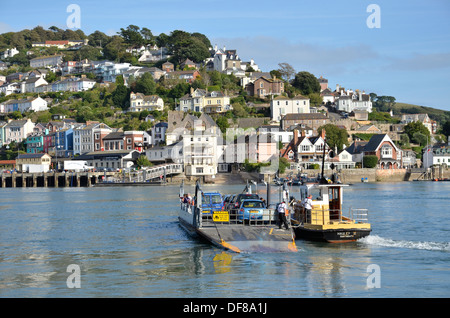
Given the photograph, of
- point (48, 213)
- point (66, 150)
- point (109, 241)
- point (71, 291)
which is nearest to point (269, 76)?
point (66, 150)

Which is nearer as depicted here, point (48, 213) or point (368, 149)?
A: point (48, 213)

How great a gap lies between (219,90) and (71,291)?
142 meters

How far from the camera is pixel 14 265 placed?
2681 centimetres

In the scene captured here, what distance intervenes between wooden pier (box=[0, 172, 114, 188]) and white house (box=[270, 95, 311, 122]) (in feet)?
153

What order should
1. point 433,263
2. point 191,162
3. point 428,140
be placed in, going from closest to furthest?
point 433,263 < point 191,162 < point 428,140

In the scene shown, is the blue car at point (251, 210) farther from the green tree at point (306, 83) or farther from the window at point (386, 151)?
the green tree at point (306, 83)

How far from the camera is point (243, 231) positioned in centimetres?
2984

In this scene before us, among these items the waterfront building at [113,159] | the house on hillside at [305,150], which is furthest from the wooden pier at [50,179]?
the house on hillside at [305,150]

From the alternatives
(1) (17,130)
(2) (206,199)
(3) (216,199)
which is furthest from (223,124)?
(2) (206,199)

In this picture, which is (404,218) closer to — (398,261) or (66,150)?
(398,261)

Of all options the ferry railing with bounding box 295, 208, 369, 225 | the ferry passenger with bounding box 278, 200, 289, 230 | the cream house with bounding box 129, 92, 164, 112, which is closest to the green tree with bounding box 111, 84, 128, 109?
the cream house with bounding box 129, 92, 164, 112

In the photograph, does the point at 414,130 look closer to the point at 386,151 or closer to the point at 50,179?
the point at 386,151

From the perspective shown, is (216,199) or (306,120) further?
(306,120)

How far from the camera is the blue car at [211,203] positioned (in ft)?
122
